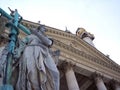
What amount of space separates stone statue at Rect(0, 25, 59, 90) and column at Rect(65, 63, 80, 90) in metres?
10.3

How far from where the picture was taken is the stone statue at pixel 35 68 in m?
2.81

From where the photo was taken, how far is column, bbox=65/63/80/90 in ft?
43.8

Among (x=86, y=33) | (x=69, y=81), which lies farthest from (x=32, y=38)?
(x=86, y=33)

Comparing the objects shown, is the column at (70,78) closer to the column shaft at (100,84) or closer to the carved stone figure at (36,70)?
the column shaft at (100,84)

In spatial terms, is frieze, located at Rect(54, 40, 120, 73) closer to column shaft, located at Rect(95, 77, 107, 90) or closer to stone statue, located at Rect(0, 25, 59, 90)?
column shaft, located at Rect(95, 77, 107, 90)

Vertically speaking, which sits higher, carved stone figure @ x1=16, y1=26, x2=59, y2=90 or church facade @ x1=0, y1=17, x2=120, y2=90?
church facade @ x1=0, y1=17, x2=120, y2=90

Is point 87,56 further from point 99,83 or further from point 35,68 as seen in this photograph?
point 35,68

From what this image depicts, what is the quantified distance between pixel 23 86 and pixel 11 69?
10.6 inches

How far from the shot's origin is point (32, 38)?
3461 mm

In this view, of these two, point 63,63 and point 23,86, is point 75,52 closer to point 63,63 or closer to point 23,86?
point 63,63

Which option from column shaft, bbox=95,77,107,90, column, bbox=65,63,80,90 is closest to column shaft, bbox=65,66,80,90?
column, bbox=65,63,80,90

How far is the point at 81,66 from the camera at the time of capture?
52.1 feet

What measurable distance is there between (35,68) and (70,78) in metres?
11.2

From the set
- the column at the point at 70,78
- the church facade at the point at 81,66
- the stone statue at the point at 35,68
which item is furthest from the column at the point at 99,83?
the stone statue at the point at 35,68
